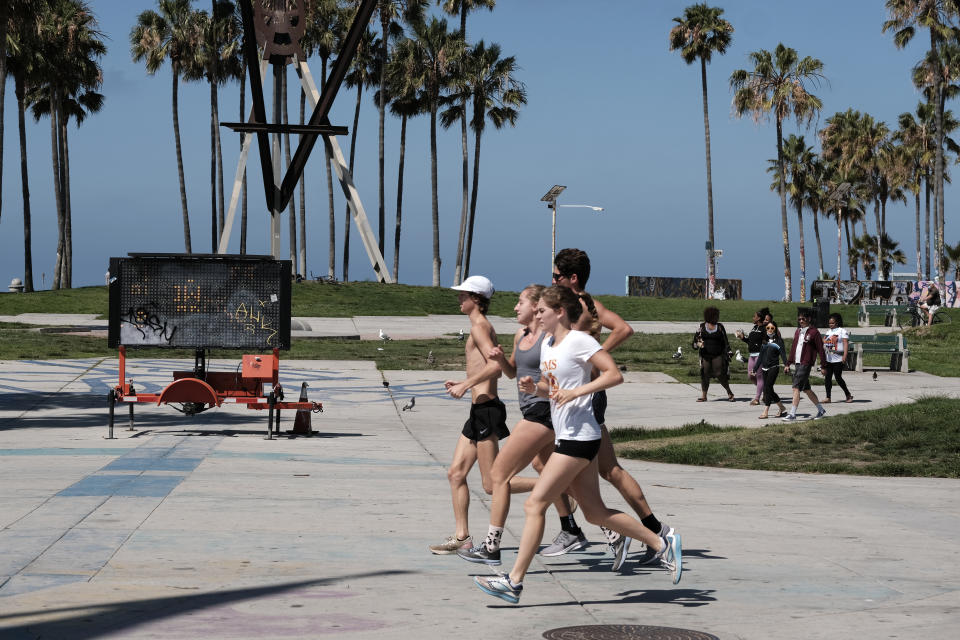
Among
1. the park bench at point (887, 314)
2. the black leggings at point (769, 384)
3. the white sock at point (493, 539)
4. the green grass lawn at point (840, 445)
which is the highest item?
the park bench at point (887, 314)

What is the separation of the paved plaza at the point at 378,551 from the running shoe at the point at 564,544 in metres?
0.06

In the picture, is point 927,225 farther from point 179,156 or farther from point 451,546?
point 451,546

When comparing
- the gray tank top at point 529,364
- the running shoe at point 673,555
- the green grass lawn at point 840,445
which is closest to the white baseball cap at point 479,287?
the gray tank top at point 529,364

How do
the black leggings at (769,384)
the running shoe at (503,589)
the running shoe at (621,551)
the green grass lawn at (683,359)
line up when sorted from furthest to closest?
the black leggings at (769,384) < the green grass lawn at (683,359) < the running shoe at (621,551) < the running shoe at (503,589)

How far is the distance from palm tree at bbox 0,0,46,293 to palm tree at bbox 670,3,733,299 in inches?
1495

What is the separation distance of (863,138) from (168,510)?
9317cm

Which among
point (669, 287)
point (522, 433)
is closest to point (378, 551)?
point (522, 433)

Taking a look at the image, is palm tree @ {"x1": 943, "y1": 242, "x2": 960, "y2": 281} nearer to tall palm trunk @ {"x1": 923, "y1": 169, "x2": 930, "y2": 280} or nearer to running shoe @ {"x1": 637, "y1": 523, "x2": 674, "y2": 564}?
tall palm trunk @ {"x1": 923, "y1": 169, "x2": 930, "y2": 280}

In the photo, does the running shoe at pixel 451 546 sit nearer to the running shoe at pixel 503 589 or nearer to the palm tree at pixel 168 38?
the running shoe at pixel 503 589

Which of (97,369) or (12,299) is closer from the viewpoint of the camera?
(97,369)

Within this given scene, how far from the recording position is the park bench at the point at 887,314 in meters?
46.9

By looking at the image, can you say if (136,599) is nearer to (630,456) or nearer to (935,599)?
(935,599)

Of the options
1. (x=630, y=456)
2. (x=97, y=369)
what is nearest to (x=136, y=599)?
(x=630, y=456)

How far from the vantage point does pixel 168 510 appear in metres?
9.30
